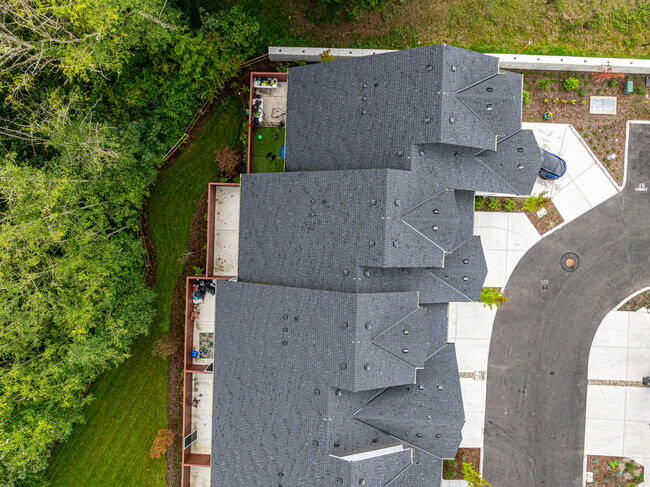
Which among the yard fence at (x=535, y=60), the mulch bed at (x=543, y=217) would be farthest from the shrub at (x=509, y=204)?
the yard fence at (x=535, y=60)

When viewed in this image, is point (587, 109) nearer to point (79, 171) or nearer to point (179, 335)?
point (179, 335)

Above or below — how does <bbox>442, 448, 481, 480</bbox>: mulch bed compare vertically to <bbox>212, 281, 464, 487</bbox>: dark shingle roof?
below

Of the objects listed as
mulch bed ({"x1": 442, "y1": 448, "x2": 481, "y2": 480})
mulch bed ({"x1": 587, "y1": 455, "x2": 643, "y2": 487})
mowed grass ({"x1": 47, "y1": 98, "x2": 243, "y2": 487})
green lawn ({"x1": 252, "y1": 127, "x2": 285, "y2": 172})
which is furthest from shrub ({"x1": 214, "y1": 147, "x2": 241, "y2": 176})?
mulch bed ({"x1": 587, "y1": 455, "x2": 643, "y2": 487})

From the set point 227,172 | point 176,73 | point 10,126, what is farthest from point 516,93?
point 10,126

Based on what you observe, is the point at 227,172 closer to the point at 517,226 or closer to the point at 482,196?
the point at 482,196

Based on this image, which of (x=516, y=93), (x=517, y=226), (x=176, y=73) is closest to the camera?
(x=516, y=93)

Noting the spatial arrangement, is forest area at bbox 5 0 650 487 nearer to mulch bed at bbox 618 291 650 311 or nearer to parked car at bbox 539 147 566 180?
parked car at bbox 539 147 566 180

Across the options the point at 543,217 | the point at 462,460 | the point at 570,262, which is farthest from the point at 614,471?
the point at 543,217
